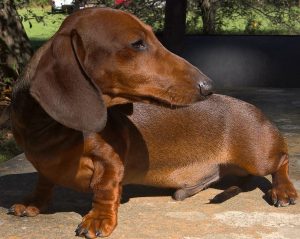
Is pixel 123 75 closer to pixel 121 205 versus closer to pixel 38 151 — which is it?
pixel 38 151

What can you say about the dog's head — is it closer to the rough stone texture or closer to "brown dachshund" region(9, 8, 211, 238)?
"brown dachshund" region(9, 8, 211, 238)

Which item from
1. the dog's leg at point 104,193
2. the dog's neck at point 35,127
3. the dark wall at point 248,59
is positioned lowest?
the dark wall at point 248,59

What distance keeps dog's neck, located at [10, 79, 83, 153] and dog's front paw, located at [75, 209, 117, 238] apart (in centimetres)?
33

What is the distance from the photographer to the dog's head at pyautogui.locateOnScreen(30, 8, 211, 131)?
105 inches

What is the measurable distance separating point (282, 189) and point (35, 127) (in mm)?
1348

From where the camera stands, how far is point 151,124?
3457 millimetres

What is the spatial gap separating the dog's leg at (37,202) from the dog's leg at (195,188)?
2.23 feet

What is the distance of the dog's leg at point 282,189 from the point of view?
11.2 feet

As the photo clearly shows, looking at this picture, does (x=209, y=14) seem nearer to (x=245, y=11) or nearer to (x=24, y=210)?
(x=245, y=11)

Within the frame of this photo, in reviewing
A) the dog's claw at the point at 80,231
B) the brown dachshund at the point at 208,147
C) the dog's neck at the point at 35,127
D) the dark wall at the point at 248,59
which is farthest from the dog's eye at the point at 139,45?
the dark wall at the point at 248,59

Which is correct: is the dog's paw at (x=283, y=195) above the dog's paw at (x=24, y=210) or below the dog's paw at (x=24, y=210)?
below

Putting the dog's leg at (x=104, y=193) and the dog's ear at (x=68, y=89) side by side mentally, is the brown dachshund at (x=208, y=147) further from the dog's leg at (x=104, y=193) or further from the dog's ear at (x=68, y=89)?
the dog's ear at (x=68, y=89)

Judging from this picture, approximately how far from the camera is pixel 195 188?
3639 mm

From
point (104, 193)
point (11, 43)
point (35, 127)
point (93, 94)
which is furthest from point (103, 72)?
point (11, 43)
